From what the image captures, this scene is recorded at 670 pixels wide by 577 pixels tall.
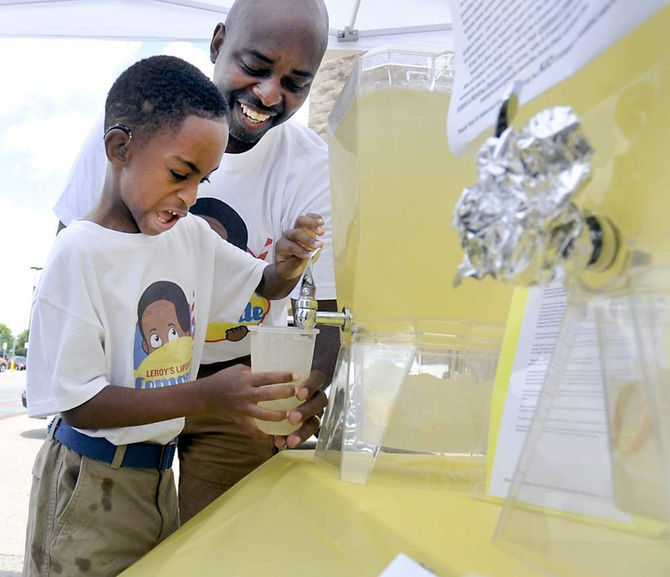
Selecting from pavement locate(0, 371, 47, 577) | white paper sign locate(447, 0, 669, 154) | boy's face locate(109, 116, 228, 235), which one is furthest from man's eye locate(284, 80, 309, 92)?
pavement locate(0, 371, 47, 577)

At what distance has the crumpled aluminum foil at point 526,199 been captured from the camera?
0.25 meters

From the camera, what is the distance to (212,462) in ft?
3.74

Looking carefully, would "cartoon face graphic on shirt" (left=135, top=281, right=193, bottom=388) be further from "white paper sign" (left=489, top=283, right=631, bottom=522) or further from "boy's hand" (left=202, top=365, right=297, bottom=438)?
"white paper sign" (left=489, top=283, right=631, bottom=522)

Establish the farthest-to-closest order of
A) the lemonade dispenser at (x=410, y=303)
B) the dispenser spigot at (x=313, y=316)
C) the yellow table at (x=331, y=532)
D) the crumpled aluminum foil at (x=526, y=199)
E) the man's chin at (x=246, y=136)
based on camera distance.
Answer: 1. the man's chin at (x=246, y=136)
2. the dispenser spigot at (x=313, y=316)
3. the lemonade dispenser at (x=410, y=303)
4. the yellow table at (x=331, y=532)
5. the crumpled aluminum foil at (x=526, y=199)

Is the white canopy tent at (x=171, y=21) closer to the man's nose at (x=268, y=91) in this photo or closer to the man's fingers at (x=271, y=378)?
the man's nose at (x=268, y=91)

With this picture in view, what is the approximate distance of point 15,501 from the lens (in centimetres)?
329

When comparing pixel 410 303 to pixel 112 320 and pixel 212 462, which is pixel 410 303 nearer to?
pixel 112 320

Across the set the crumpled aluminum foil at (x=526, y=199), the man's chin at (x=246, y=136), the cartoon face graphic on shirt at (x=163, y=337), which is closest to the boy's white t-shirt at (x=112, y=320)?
the cartoon face graphic on shirt at (x=163, y=337)

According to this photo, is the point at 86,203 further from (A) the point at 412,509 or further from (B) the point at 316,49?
(A) the point at 412,509

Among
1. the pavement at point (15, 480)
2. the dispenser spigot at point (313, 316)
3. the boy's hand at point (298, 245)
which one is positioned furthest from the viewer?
the pavement at point (15, 480)

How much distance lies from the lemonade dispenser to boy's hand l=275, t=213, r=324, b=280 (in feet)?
0.83

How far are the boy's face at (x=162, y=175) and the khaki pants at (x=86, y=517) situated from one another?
0.31 m

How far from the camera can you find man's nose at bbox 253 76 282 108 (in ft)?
3.82

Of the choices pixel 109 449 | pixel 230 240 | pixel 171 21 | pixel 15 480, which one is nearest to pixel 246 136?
pixel 230 240
